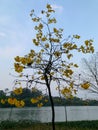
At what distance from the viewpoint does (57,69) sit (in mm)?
4047

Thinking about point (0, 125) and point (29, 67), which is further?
point (0, 125)

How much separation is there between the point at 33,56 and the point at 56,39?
0.48 meters

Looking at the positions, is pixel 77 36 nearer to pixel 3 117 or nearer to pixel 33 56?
pixel 33 56

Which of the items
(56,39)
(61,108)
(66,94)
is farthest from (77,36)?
(61,108)

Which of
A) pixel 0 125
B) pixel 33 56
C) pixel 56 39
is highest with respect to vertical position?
pixel 56 39

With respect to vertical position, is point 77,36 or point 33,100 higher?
point 77,36

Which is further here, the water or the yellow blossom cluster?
the water

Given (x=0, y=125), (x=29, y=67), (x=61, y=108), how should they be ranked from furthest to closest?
(x=61, y=108), (x=0, y=125), (x=29, y=67)

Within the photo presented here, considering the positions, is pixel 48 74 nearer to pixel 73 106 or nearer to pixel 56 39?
pixel 56 39

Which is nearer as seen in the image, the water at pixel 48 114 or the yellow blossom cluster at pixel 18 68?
the yellow blossom cluster at pixel 18 68

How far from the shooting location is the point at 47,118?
50.2 ft

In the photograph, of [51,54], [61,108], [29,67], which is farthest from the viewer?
[61,108]

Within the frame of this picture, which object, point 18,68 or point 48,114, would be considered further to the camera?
point 48,114

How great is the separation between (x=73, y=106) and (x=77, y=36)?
13.8 metres
